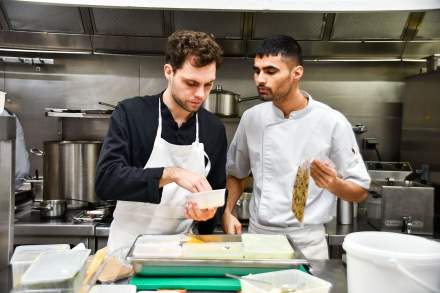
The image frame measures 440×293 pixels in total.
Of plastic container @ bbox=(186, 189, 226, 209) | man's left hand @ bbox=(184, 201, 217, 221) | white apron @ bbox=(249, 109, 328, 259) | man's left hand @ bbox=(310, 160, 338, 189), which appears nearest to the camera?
plastic container @ bbox=(186, 189, 226, 209)

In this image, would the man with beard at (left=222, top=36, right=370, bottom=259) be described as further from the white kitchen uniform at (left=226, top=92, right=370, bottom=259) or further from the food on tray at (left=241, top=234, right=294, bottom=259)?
the food on tray at (left=241, top=234, right=294, bottom=259)

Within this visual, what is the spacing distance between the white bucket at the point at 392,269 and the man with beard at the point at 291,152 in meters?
1.04

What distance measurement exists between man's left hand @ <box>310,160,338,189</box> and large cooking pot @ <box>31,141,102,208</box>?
83.6 inches

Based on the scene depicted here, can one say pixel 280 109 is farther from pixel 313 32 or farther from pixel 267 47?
pixel 313 32

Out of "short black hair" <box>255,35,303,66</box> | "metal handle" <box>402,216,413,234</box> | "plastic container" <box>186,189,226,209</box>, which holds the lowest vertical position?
"metal handle" <box>402,216,413,234</box>

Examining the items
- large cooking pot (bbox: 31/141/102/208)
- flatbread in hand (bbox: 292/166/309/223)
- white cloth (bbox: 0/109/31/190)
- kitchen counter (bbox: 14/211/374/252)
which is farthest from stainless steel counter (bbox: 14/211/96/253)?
flatbread in hand (bbox: 292/166/309/223)

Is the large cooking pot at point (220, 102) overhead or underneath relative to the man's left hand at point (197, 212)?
overhead

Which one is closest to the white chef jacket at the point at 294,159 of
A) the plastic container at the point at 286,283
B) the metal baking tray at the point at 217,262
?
the metal baking tray at the point at 217,262

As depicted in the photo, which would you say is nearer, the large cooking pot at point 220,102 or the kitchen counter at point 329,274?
the kitchen counter at point 329,274

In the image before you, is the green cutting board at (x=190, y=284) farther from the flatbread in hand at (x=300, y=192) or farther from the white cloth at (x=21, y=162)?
the white cloth at (x=21, y=162)

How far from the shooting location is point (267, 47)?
7.29 feet

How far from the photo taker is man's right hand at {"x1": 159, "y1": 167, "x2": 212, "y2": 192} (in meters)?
1.64

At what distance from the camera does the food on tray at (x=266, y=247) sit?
53.1 inches

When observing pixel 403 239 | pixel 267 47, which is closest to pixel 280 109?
pixel 267 47
